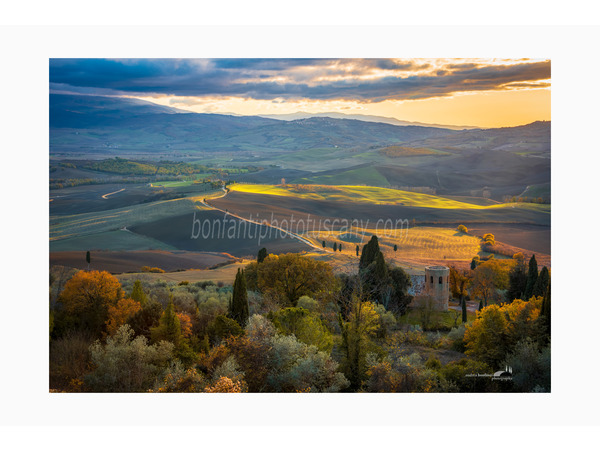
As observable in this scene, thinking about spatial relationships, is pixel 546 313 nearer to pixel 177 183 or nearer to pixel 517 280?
pixel 517 280

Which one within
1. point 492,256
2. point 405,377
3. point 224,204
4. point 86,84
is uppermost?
point 86,84

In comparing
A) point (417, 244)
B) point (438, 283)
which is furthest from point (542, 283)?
point (417, 244)

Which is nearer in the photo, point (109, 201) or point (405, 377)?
point (405, 377)

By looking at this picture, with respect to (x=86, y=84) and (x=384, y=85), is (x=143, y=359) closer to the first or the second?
(x=86, y=84)

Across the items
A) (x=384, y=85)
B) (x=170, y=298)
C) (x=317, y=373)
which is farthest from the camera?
(x=384, y=85)

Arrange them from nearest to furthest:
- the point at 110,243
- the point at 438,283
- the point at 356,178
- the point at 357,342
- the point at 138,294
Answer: the point at 357,342
the point at 138,294
the point at 110,243
the point at 438,283
the point at 356,178

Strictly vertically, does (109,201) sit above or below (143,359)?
above

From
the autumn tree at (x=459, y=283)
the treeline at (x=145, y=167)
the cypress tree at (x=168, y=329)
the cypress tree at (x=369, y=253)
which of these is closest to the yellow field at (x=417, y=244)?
the cypress tree at (x=369, y=253)
